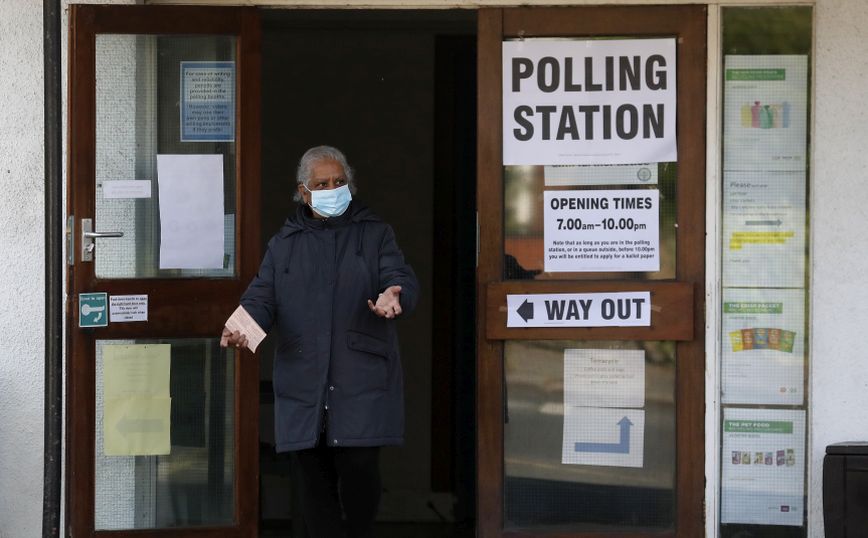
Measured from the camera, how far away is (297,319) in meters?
4.28

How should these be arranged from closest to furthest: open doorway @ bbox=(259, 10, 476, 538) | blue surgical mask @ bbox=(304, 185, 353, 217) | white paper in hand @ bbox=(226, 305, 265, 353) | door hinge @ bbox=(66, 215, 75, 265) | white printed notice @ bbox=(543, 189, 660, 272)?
white paper in hand @ bbox=(226, 305, 265, 353), blue surgical mask @ bbox=(304, 185, 353, 217), door hinge @ bbox=(66, 215, 75, 265), white printed notice @ bbox=(543, 189, 660, 272), open doorway @ bbox=(259, 10, 476, 538)

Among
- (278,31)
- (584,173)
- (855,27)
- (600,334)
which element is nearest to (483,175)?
(584,173)

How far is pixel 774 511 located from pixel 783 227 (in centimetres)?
117

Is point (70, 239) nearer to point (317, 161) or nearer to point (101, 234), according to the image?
point (101, 234)

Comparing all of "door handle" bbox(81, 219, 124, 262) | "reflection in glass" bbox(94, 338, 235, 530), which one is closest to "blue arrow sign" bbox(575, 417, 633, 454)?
"reflection in glass" bbox(94, 338, 235, 530)

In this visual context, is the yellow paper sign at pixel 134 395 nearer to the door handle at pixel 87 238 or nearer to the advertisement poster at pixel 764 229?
the door handle at pixel 87 238

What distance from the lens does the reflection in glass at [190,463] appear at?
16.2ft

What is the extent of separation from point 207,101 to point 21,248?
97cm

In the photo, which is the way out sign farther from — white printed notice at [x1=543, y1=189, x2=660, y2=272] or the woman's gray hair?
the woman's gray hair

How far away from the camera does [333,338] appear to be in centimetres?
423

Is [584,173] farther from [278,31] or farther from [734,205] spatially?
[278,31]

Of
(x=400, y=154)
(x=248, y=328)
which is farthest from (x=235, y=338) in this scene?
(x=400, y=154)

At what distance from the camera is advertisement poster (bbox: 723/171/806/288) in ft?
16.0

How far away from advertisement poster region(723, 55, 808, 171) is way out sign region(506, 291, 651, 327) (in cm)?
69
